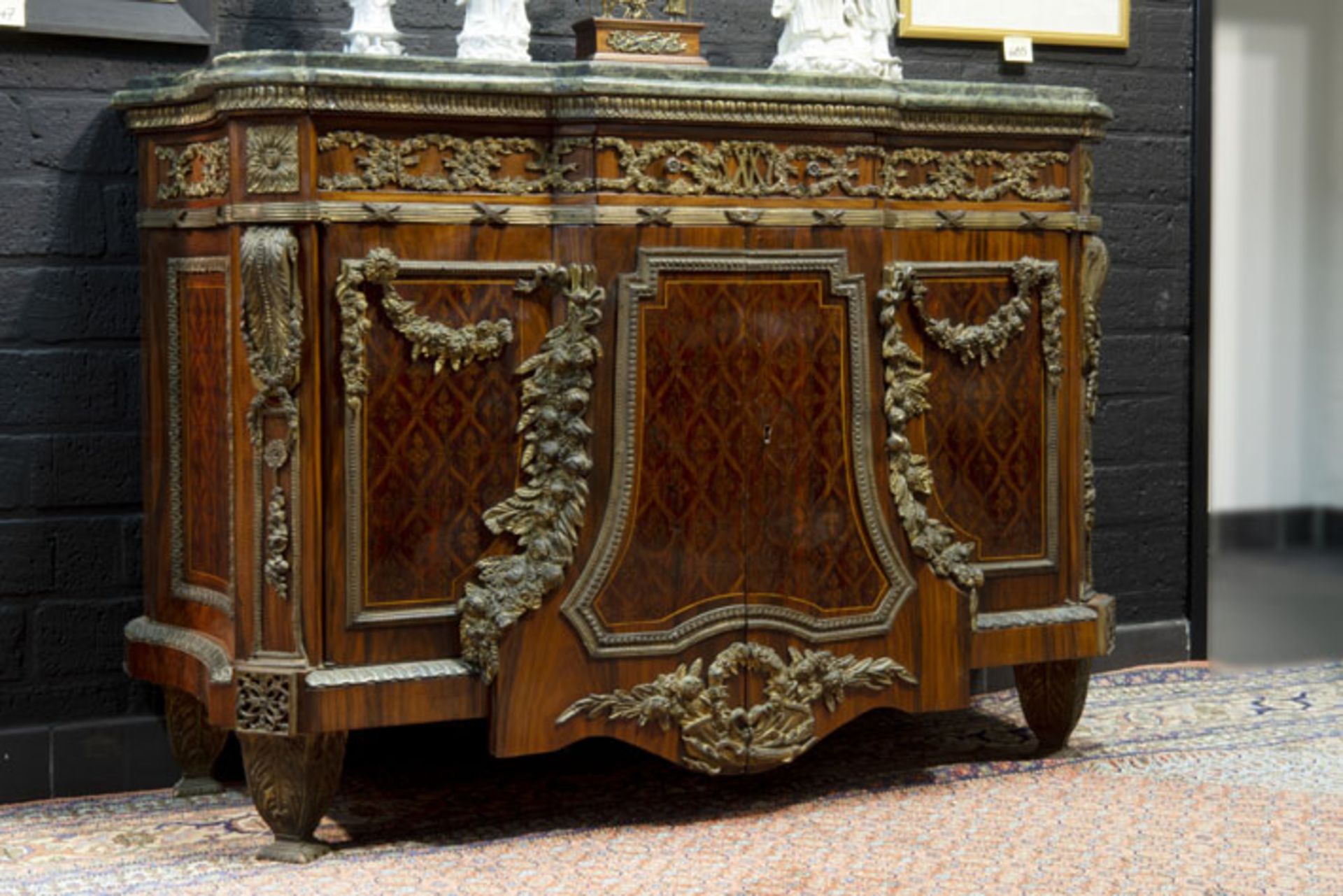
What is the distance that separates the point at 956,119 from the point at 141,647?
197 cm

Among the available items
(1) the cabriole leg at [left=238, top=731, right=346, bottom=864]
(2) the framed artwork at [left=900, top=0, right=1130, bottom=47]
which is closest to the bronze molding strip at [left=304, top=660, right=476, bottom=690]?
(1) the cabriole leg at [left=238, top=731, right=346, bottom=864]

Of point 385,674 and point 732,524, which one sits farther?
point 732,524

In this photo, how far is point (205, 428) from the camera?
379 cm

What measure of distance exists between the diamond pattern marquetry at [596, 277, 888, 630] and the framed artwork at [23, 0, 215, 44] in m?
1.20

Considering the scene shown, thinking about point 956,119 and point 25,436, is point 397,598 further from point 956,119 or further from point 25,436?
point 956,119

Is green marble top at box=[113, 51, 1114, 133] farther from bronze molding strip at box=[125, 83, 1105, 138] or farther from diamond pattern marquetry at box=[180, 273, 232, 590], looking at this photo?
diamond pattern marquetry at box=[180, 273, 232, 590]

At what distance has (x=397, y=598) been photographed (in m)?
3.63

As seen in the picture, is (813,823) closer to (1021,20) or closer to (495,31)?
(495,31)

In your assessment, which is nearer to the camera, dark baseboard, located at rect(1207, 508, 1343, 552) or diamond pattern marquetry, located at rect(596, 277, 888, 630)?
diamond pattern marquetry, located at rect(596, 277, 888, 630)

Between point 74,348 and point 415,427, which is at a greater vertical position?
point 74,348

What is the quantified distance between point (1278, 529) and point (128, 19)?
3.62m

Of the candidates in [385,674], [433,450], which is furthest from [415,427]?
[385,674]

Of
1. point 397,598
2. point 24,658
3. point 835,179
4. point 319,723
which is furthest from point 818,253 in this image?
point 24,658

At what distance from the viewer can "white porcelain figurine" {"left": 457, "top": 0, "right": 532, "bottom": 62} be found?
3898mm
